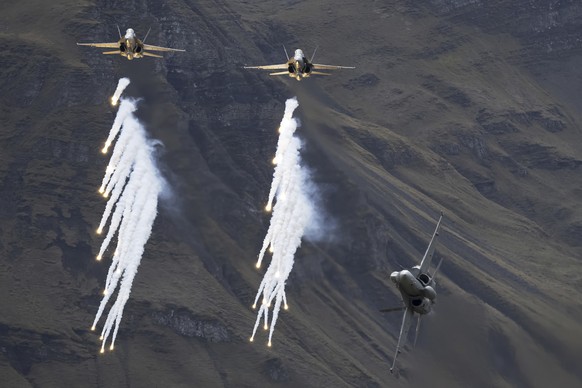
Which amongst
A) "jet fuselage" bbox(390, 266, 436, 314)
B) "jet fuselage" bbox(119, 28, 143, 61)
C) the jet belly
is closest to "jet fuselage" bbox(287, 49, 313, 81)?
"jet fuselage" bbox(119, 28, 143, 61)

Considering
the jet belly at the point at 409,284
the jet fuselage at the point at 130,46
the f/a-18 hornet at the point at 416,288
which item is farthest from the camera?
the jet fuselage at the point at 130,46

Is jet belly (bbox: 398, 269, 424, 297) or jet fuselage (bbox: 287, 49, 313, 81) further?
jet fuselage (bbox: 287, 49, 313, 81)

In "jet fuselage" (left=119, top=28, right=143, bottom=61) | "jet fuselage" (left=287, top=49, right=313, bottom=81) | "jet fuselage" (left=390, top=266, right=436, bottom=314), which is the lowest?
"jet fuselage" (left=390, top=266, right=436, bottom=314)

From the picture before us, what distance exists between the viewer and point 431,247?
168125 mm

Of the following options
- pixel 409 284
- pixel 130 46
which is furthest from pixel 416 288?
pixel 130 46

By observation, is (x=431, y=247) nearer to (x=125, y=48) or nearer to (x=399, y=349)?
(x=399, y=349)

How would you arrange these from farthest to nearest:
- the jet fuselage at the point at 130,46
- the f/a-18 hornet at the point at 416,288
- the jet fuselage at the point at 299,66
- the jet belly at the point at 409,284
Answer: the jet fuselage at the point at 299,66
the jet fuselage at the point at 130,46
the f/a-18 hornet at the point at 416,288
the jet belly at the point at 409,284

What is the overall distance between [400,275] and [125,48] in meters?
48.8

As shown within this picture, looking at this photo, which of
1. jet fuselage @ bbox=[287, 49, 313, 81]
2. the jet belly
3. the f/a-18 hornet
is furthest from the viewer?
jet fuselage @ bbox=[287, 49, 313, 81]

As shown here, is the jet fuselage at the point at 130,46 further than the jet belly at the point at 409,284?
Yes

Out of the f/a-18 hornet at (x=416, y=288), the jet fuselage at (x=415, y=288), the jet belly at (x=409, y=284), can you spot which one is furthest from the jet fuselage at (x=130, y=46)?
the jet belly at (x=409, y=284)

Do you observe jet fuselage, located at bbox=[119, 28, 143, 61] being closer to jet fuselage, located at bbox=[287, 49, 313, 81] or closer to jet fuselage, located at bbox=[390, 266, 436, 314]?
jet fuselage, located at bbox=[287, 49, 313, 81]

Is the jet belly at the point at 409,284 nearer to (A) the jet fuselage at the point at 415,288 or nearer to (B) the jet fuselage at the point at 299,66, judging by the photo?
(A) the jet fuselage at the point at 415,288

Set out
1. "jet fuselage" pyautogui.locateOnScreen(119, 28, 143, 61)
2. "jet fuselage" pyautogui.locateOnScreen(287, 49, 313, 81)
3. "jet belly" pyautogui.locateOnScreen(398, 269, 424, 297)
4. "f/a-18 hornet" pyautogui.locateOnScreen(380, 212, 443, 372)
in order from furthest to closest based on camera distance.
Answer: "jet fuselage" pyautogui.locateOnScreen(287, 49, 313, 81) → "jet fuselage" pyautogui.locateOnScreen(119, 28, 143, 61) → "f/a-18 hornet" pyautogui.locateOnScreen(380, 212, 443, 372) → "jet belly" pyautogui.locateOnScreen(398, 269, 424, 297)
